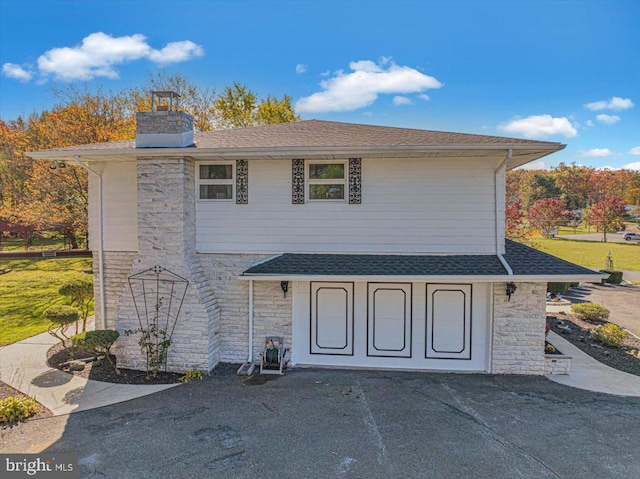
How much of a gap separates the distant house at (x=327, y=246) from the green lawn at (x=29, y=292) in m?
5.40

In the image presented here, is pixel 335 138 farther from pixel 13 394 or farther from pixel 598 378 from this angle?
pixel 13 394

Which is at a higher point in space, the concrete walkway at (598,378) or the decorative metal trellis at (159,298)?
the decorative metal trellis at (159,298)

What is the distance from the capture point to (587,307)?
1208 cm

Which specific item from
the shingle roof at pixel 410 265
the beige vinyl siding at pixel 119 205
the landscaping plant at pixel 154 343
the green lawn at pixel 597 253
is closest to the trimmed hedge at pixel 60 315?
the beige vinyl siding at pixel 119 205

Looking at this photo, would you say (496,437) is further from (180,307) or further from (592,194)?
(592,194)

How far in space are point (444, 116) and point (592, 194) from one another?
59.3 m

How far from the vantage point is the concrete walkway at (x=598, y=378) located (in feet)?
23.3

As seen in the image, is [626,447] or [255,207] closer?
Result: [626,447]

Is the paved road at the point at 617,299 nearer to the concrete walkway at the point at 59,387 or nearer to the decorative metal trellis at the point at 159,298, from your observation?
the decorative metal trellis at the point at 159,298

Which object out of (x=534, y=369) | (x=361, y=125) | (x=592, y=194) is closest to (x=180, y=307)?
(x=361, y=125)

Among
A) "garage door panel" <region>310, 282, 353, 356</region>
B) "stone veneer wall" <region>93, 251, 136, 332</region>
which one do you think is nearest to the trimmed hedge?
"stone veneer wall" <region>93, 251, 136, 332</region>

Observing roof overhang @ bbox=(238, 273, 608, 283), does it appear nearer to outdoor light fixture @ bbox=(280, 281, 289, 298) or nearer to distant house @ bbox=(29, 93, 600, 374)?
distant house @ bbox=(29, 93, 600, 374)

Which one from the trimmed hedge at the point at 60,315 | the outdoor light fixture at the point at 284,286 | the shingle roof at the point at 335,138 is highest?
the shingle roof at the point at 335,138
